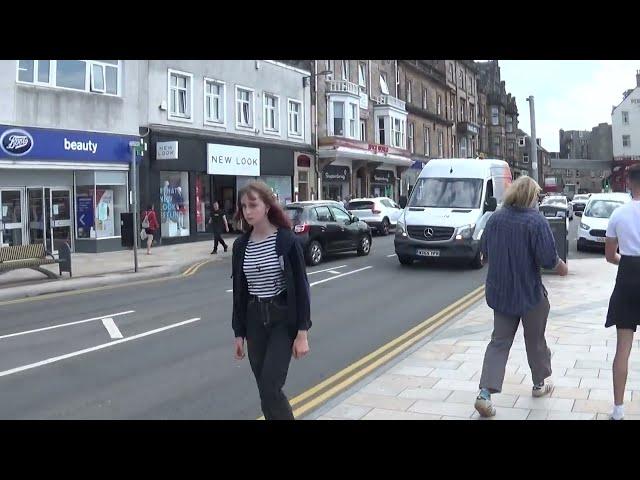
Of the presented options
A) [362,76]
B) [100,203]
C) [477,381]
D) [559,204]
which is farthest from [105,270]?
[362,76]

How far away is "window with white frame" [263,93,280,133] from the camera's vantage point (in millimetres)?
29672

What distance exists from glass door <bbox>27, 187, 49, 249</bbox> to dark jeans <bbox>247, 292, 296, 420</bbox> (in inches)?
661

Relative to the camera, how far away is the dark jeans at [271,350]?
4.05 meters

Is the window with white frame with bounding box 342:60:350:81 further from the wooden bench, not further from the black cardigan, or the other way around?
the black cardigan

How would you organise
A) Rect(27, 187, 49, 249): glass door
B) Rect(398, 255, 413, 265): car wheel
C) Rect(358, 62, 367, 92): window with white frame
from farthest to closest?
Rect(358, 62, 367, 92): window with white frame
Rect(27, 187, 49, 249): glass door
Rect(398, 255, 413, 265): car wheel

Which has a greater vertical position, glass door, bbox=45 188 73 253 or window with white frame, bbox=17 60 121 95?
window with white frame, bbox=17 60 121 95

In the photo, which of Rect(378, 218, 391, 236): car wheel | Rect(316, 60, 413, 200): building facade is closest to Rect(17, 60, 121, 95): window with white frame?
Rect(378, 218, 391, 236): car wheel

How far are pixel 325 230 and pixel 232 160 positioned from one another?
10751mm

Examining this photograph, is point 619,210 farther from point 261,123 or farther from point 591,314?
point 261,123

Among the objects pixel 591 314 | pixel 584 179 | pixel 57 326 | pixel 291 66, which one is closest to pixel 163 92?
pixel 291 66

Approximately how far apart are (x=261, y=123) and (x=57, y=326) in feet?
68.3

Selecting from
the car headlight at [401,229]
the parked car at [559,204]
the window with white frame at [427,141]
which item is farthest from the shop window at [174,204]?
the window with white frame at [427,141]

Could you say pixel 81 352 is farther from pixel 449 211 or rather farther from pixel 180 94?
pixel 180 94

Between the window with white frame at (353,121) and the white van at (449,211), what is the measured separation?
66.7 ft
